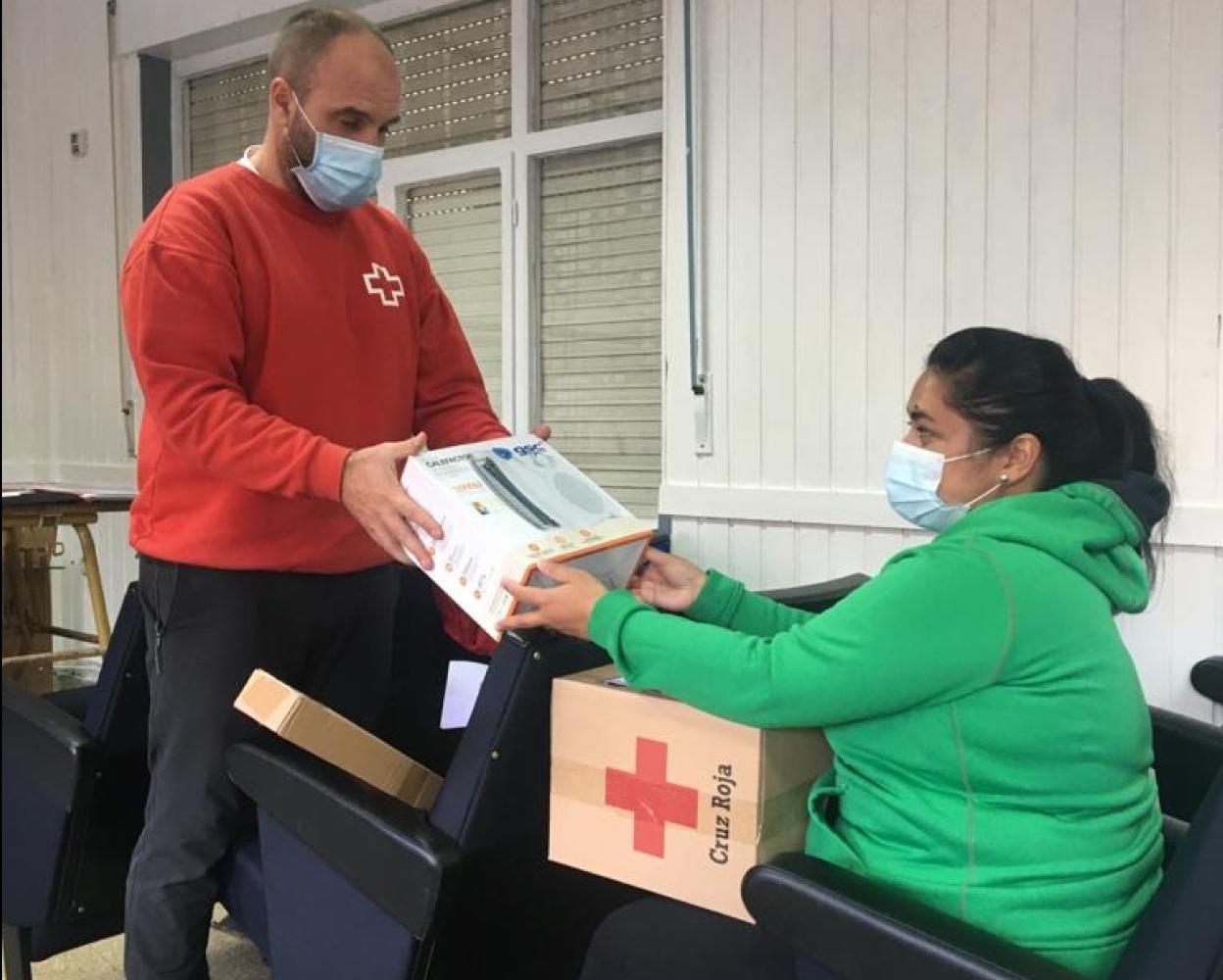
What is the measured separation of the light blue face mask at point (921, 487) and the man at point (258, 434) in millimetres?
471

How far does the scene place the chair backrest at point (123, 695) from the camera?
5.44ft

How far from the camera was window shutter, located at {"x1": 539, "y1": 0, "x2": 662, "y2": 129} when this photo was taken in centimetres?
305

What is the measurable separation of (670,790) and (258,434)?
643 millimetres

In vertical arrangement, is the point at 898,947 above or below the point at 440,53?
below

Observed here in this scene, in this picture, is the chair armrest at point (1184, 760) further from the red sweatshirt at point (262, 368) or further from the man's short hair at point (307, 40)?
the man's short hair at point (307, 40)

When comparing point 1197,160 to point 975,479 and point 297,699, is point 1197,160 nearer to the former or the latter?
point 975,479

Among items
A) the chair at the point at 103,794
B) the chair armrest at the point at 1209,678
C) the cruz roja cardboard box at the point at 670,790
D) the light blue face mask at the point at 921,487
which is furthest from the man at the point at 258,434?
the chair armrest at the point at 1209,678

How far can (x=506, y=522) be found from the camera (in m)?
1.15

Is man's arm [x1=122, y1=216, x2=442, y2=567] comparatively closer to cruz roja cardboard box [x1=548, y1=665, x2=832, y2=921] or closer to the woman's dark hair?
cruz roja cardboard box [x1=548, y1=665, x2=832, y2=921]

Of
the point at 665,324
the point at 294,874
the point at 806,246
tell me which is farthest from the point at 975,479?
the point at 665,324

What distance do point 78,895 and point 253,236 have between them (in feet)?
3.41

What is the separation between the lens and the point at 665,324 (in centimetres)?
275

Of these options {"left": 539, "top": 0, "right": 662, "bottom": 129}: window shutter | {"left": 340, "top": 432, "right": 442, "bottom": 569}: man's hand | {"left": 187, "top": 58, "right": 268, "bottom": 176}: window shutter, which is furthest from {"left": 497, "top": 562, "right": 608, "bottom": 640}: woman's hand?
{"left": 187, "top": 58, "right": 268, "bottom": 176}: window shutter

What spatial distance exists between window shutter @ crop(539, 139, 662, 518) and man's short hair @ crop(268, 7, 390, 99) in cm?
155
